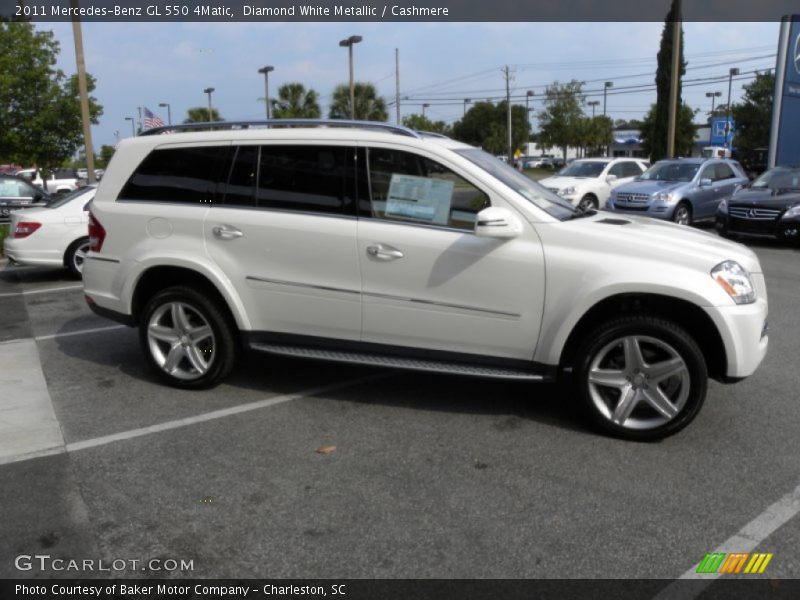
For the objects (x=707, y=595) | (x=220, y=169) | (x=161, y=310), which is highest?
(x=220, y=169)

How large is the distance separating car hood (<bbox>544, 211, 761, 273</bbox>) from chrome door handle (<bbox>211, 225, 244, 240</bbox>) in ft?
7.06

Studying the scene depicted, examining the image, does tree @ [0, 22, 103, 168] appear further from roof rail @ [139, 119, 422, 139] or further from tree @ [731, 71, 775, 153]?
tree @ [731, 71, 775, 153]

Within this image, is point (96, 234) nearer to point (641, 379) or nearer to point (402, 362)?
point (402, 362)

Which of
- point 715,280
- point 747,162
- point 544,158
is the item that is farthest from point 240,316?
point 544,158

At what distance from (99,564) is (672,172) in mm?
16017

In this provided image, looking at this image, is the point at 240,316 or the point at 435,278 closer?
the point at 435,278

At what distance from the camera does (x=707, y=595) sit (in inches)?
111

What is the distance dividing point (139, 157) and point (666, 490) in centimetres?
417

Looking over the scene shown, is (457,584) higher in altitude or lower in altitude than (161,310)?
lower

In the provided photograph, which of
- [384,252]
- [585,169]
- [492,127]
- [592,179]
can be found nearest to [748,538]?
[384,252]

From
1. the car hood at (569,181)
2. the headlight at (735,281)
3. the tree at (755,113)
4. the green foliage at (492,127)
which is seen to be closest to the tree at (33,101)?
the car hood at (569,181)

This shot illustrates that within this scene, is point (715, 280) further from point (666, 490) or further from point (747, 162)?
point (747, 162)

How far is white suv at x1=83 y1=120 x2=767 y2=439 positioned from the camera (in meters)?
4.20

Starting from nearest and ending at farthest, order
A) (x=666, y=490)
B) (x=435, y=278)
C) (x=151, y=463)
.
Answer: (x=666, y=490) → (x=151, y=463) → (x=435, y=278)
